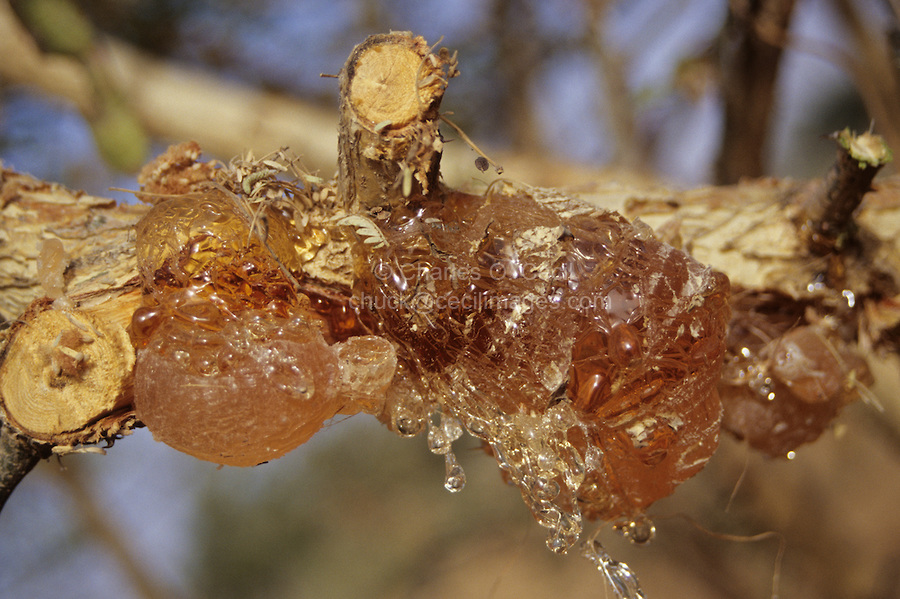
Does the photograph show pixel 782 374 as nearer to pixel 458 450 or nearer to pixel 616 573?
pixel 616 573

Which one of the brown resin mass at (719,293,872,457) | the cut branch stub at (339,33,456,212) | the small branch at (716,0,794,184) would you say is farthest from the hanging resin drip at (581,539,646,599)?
the small branch at (716,0,794,184)

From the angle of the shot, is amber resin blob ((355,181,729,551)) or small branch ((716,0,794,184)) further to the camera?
small branch ((716,0,794,184))

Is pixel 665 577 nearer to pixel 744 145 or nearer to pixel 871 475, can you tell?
pixel 871 475

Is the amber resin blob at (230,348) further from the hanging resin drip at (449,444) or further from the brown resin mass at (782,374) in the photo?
the brown resin mass at (782,374)

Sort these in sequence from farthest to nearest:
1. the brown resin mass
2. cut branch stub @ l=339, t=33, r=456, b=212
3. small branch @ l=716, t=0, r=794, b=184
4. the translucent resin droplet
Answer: small branch @ l=716, t=0, r=794, b=184, the brown resin mass, the translucent resin droplet, cut branch stub @ l=339, t=33, r=456, b=212

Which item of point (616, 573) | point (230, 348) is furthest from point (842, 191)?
point (230, 348)

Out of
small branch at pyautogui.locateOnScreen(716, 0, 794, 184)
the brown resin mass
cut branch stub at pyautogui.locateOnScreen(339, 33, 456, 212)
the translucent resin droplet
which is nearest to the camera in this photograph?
cut branch stub at pyautogui.locateOnScreen(339, 33, 456, 212)

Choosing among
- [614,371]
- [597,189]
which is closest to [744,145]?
[597,189]

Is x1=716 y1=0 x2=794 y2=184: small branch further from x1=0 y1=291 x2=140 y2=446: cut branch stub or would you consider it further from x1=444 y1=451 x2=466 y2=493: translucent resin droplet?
x1=0 y1=291 x2=140 y2=446: cut branch stub
